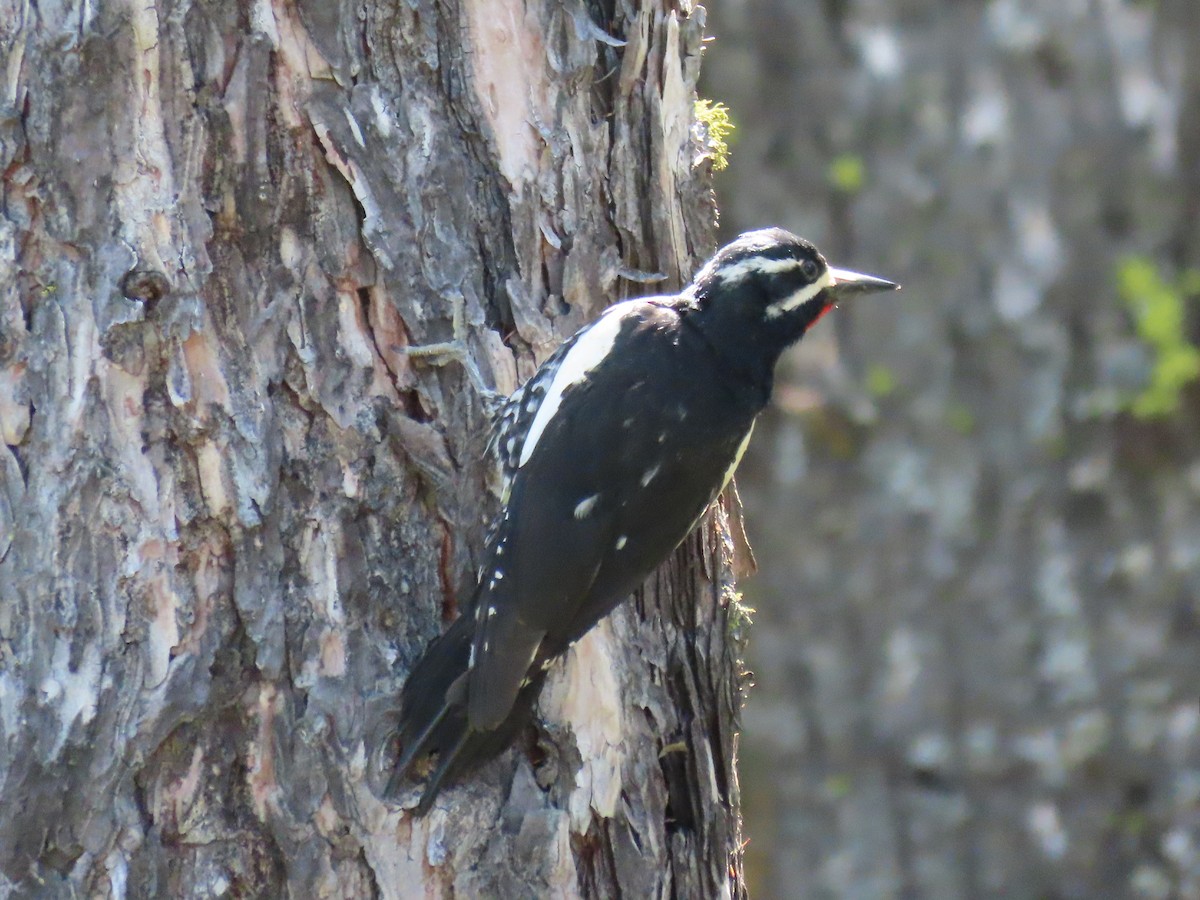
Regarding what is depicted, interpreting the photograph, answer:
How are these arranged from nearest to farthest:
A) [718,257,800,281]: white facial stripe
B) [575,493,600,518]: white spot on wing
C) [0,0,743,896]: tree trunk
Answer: [0,0,743,896]: tree trunk < [575,493,600,518]: white spot on wing < [718,257,800,281]: white facial stripe

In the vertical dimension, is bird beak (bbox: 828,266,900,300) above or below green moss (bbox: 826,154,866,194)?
below

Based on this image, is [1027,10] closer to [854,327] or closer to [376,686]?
[854,327]

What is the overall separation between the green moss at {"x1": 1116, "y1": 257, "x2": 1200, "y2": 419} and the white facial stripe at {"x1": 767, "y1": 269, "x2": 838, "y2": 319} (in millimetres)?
1830

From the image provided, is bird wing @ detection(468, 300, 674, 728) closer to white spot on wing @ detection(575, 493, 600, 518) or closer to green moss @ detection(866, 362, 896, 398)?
white spot on wing @ detection(575, 493, 600, 518)

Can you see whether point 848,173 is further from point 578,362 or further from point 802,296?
point 578,362

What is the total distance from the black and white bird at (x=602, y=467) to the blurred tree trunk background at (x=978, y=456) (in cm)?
157

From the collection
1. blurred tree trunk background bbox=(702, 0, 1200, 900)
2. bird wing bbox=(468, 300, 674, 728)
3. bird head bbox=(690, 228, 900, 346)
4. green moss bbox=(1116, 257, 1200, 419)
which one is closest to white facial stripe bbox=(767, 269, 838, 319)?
bird head bbox=(690, 228, 900, 346)

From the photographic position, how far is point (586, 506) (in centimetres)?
267

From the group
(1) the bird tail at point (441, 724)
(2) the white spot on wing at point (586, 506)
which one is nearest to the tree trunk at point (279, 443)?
(1) the bird tail at point (441, 724)

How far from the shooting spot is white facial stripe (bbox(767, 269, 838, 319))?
299 centimetres

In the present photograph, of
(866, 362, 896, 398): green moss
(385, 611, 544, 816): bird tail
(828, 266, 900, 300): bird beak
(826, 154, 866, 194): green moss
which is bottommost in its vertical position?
(385, 611, 544, 816): bird tail

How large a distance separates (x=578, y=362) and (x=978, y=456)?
2316 millimetres

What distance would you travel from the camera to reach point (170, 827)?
2.28 meters

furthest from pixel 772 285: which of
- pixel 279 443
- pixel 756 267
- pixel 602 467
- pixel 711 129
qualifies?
pixel 279 443
